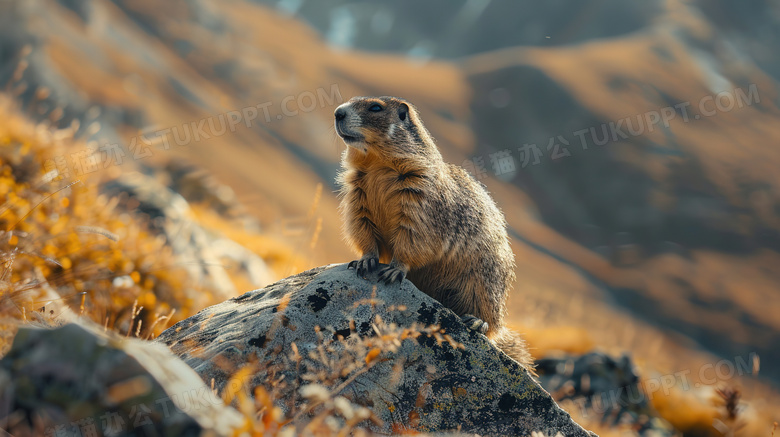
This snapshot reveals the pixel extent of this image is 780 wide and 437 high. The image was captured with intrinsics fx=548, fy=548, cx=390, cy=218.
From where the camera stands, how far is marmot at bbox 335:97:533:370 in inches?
210

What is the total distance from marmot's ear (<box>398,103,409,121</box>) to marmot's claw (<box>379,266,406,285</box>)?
1.84 meters

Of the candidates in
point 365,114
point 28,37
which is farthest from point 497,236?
point 28,37

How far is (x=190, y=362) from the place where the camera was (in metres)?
4.13

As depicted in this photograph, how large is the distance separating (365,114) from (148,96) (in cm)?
2555

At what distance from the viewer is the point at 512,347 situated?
232 inches

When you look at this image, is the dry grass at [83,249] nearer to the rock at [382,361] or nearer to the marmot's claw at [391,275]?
the rock at [382,361]

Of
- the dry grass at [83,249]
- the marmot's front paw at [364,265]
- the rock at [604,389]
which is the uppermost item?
the marmot's front paw at [364,265]

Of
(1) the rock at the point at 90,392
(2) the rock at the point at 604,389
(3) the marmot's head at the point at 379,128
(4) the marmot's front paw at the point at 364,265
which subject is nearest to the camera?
(1) the rock at the point at 90,392

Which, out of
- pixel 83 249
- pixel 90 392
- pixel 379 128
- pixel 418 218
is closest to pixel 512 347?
pixel 418 218

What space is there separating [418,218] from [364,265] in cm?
71

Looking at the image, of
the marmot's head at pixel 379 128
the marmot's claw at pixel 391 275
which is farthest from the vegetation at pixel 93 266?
the marmot's head at pixel 379 128

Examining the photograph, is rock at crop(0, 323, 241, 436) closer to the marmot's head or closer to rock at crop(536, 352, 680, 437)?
the marmot's head

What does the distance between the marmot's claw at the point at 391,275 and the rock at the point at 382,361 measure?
0.09 m

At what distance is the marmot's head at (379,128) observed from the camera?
5559 millimetres
